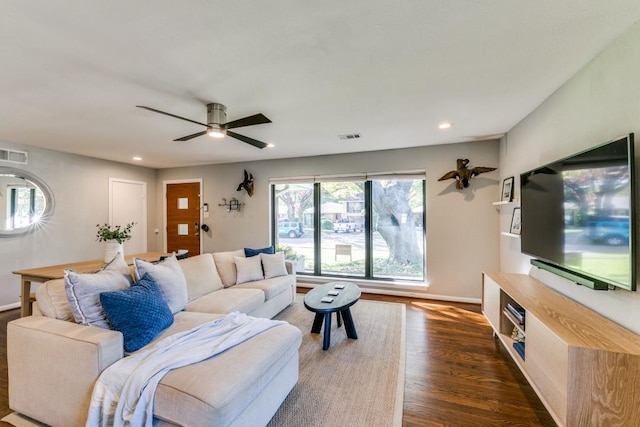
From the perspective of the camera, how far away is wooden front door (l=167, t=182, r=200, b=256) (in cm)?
563

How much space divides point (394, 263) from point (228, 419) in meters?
3.60

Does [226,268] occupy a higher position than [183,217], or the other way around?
[183,217]

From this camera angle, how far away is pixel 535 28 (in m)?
1.52

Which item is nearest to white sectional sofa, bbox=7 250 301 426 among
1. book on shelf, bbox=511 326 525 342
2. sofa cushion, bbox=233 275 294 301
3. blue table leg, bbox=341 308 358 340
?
blue table leg, bbox=341 308 358 340

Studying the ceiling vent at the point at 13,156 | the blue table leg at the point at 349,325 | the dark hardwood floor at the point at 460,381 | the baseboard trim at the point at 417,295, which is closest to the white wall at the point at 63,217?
the ceiling vent at the point at 13,156

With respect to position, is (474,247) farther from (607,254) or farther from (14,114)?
(14,114)

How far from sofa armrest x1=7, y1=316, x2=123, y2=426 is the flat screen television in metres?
2.88

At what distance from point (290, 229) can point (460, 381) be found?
3567 millimetres

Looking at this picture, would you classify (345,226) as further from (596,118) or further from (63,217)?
(63,217)

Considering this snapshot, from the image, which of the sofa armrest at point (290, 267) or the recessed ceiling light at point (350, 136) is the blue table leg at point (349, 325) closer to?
the sofa armrest at point (290, 267)

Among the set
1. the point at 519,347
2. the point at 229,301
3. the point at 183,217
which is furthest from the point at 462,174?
the point at 183,217

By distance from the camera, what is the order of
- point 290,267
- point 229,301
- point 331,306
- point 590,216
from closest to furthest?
point 590,216, point 331,306, point 229,301, point 290,267

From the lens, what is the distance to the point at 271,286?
333cm

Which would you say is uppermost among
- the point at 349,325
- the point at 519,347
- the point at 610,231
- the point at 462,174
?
the point at 462,174
